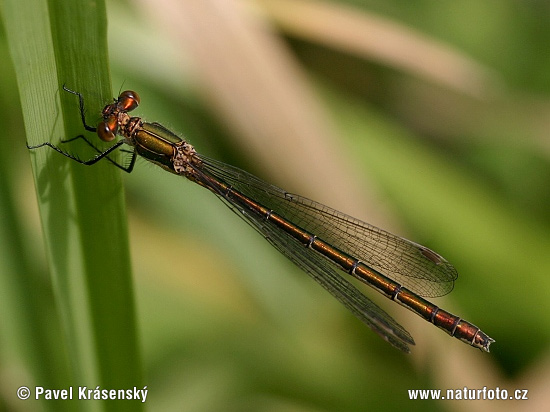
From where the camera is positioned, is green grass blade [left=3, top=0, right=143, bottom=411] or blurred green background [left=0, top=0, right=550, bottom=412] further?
blurred green background [left=0, top=0, right=550, bottom=412]

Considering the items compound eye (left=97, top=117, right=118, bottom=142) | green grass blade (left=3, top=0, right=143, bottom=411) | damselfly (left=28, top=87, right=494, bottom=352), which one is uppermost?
damselfly (left=28, top=87, right=494, bottom=352)

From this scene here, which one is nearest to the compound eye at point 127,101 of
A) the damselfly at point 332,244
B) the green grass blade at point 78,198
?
the damselfly at point 332,244

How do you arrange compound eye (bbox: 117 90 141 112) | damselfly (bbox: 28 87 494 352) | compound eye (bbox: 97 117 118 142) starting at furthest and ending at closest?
damselfly (bbox: 28 87 494 352) → compound eye (bbox: 117 90 141 112) → compound eye (bbox: 97 117 118 142)

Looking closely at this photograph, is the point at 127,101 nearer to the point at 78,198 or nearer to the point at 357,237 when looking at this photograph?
the point at 78,198

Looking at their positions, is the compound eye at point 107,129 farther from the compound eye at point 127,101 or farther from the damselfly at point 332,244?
the damselfly at point 332,244

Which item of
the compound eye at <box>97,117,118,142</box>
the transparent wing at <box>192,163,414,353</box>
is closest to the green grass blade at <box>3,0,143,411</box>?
the compound eye at <box>97,117,118,142</box>

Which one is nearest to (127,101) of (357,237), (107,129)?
(107,129)

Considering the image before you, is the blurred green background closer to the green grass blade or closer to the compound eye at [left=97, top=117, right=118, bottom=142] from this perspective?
the compound eye at [left=97, top=117, right=118, bottom=142]
